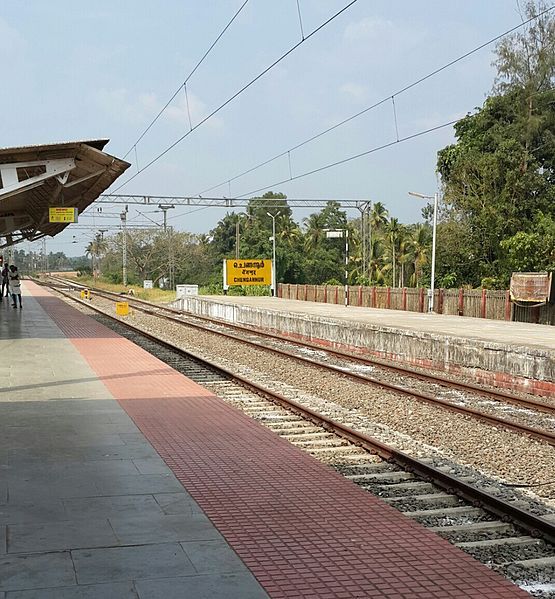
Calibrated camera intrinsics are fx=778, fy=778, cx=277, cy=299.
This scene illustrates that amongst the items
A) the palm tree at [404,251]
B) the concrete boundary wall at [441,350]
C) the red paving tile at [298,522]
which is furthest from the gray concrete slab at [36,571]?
the palm tree at [404,251]

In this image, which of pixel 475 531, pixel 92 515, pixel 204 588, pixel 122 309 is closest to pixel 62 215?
pixel 122 309

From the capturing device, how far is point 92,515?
557 centimetres

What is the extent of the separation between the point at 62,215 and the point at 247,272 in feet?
90.9

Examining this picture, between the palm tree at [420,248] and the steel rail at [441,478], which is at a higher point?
the palm tree at [420,248]

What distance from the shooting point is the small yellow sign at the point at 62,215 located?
934 inches

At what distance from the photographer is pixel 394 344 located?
20.2 metres

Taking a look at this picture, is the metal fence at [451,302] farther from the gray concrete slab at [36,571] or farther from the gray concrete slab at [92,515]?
the gray concrete slab at [36,571]

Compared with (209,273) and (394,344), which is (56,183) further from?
(209,273)

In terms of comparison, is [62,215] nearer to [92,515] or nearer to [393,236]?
[92,515]

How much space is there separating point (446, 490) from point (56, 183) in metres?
16.5

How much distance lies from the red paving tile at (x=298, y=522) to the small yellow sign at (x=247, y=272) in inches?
1594

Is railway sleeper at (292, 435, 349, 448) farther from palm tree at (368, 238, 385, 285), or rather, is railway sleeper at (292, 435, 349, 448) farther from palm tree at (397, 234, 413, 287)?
palm tree at (368, 238, 385, 285)

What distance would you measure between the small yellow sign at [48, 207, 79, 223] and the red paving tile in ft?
49.0

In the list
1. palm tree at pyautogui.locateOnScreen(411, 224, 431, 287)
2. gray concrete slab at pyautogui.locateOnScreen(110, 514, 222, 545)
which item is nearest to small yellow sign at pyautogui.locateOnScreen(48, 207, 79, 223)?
gray concrete slab at pyautogui.locateOnScreen(110, 514, 222, 545)
